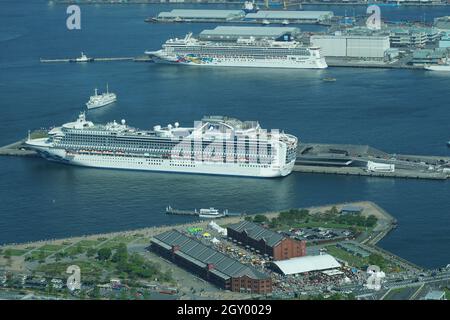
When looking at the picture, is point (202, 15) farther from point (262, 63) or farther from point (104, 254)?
point (104, 254)

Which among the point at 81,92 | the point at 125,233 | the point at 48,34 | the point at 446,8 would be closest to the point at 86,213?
the point at 125,233

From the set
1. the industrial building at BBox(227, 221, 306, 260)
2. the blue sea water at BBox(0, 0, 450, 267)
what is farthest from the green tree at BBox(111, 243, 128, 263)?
the industrial building at BBox(227, 221, 306, 260)

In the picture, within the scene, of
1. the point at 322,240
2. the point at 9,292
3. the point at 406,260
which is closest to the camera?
the point at 9,292

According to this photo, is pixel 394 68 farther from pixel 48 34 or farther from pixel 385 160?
pixel 48 34

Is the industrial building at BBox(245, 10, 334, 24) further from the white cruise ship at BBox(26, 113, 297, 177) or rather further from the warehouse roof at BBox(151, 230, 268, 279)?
the warehouse roof at BBox(151, 230, 268, 279)

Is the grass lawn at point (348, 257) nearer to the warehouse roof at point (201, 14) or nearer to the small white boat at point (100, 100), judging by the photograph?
the small white boat at point (100, 100)

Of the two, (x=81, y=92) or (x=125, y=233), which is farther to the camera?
(x=81, y=92)
